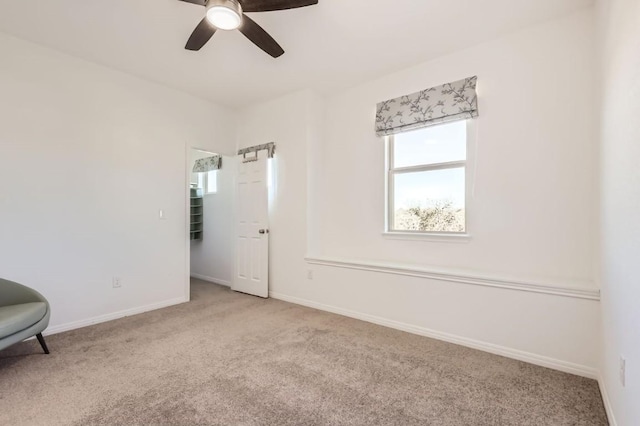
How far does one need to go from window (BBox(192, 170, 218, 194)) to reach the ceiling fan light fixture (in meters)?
3.53

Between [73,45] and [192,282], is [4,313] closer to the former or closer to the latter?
[73,45]

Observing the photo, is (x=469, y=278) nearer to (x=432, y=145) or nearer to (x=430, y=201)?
(x=430, y=201)

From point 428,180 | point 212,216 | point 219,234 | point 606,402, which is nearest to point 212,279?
point 219,234

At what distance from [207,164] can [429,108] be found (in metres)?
3.93

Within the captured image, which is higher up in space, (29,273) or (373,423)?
(29,273)

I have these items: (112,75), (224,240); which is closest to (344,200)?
(224,240)

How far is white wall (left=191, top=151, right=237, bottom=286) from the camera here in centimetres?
506

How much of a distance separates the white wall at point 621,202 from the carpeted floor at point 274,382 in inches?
18.7

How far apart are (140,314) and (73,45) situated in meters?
2.86

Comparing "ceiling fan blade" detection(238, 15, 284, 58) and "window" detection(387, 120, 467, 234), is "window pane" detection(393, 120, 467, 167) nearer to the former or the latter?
"window" detection(387, 120, 467, 234)

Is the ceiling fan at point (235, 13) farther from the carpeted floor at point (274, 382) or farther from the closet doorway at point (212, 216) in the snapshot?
the closet doorway at point (212, 216)

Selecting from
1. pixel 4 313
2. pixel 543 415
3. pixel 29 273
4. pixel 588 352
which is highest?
pixel 29 273

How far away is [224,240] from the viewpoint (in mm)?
5145

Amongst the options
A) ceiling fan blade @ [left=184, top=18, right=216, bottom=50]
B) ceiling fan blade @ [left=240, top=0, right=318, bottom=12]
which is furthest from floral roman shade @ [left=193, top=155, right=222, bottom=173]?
ceiling fan blade @ [left=240, top=0, right=318, bottom=12]
